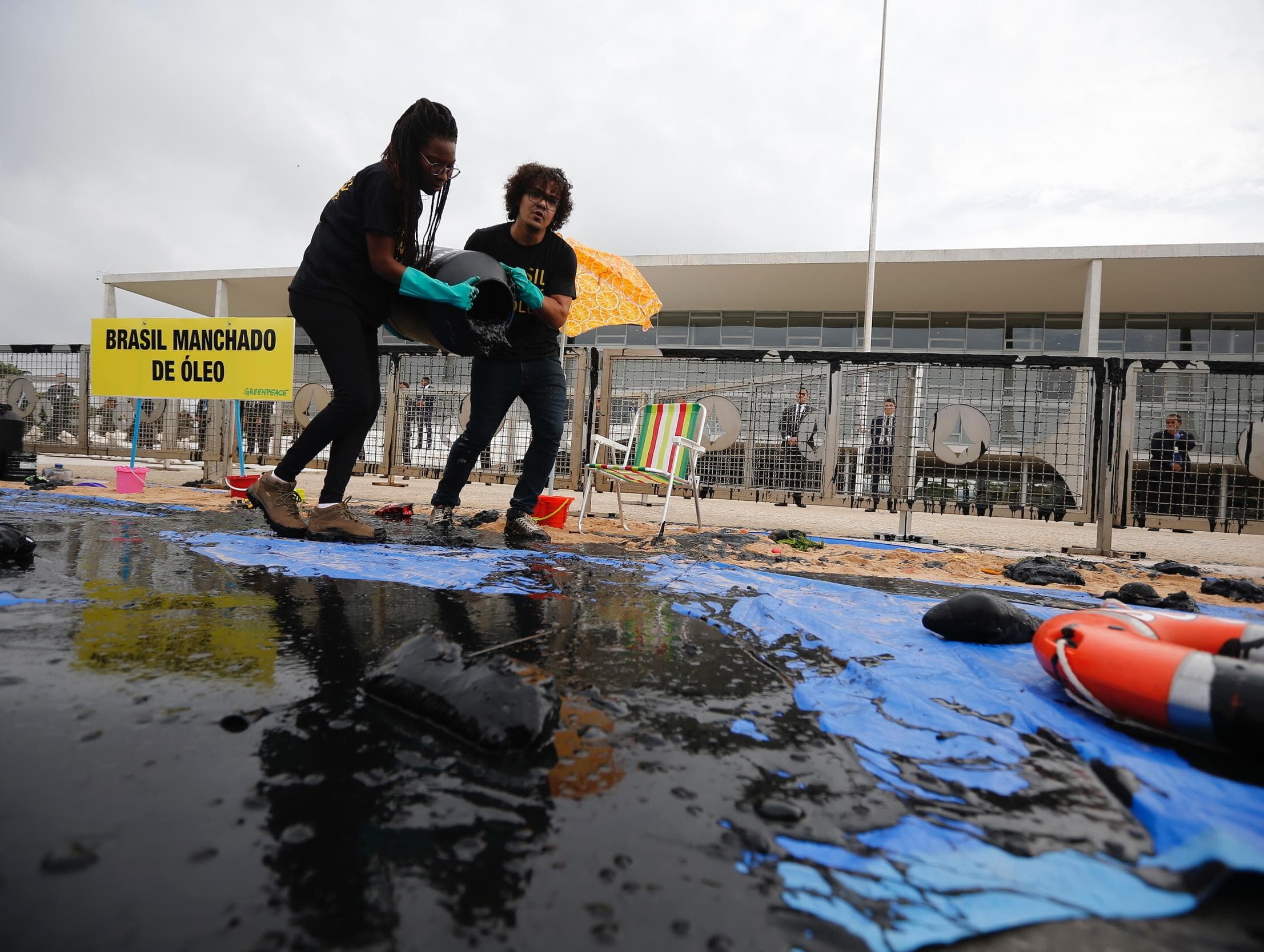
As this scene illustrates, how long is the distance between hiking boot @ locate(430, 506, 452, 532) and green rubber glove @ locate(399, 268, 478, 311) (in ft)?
5.43

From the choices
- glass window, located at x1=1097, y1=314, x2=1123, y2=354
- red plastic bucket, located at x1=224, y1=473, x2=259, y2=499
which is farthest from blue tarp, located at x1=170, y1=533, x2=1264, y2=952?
glass window, located at x1=1097, y1=314, x2=1123, y2=354

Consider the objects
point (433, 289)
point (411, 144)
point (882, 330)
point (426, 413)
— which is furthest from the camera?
point (882, 330)

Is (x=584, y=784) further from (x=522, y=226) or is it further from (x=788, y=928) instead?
(x=522, y=226)

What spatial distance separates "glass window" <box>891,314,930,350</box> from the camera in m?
23.4

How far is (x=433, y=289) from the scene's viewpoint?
11.6 ft

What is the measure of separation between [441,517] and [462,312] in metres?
1.64

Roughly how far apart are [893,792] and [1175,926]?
1.31ft

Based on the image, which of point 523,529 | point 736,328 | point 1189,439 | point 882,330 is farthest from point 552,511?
point 882,330

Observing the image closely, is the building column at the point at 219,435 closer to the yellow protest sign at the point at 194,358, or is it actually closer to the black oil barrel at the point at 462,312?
the yellow protest sign at the point at 194,358

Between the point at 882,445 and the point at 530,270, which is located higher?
the point at 530,270

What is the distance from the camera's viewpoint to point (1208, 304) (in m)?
20.5

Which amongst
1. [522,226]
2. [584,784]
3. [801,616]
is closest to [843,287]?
[522,226]

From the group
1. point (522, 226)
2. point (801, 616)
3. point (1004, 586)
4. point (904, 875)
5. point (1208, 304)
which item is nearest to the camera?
point (904, 875)

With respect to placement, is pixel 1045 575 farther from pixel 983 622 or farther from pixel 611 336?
pixel 611 336
